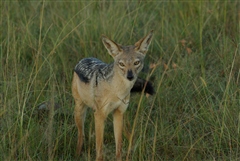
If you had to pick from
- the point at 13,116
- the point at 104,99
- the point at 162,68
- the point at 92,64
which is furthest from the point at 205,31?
the point at 13,116

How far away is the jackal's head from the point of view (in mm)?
4684

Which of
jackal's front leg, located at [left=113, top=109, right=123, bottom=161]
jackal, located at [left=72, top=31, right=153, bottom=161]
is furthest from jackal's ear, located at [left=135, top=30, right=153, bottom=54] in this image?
jackal's front leg, located at [left=113, top=109, right=123, bottom=161]

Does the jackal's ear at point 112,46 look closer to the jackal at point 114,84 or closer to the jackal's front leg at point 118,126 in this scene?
the jackal at point 114,84

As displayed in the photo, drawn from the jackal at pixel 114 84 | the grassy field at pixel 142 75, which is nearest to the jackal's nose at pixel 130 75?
the jackal at pixel 114 84

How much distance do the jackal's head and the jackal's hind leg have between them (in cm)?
75

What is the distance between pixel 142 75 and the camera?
6656 millimetres

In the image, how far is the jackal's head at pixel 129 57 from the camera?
468cm

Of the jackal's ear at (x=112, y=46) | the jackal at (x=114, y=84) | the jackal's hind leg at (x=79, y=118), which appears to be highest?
the jackal's ear at (x=112, y=46)

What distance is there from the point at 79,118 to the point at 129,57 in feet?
3.27

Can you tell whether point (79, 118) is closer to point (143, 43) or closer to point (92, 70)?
point (92, 70)

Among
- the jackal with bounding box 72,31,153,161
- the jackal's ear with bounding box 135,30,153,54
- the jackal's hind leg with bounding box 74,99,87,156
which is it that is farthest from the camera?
the jackal's hind leg with bounding box 74,99,87,156

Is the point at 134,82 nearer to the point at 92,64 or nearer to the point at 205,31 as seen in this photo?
the point at 92,64

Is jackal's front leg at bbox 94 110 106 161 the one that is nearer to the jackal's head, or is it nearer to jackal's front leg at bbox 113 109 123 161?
jackal's front leg at bbox 113 109 123 161

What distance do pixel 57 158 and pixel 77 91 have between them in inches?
31.1
